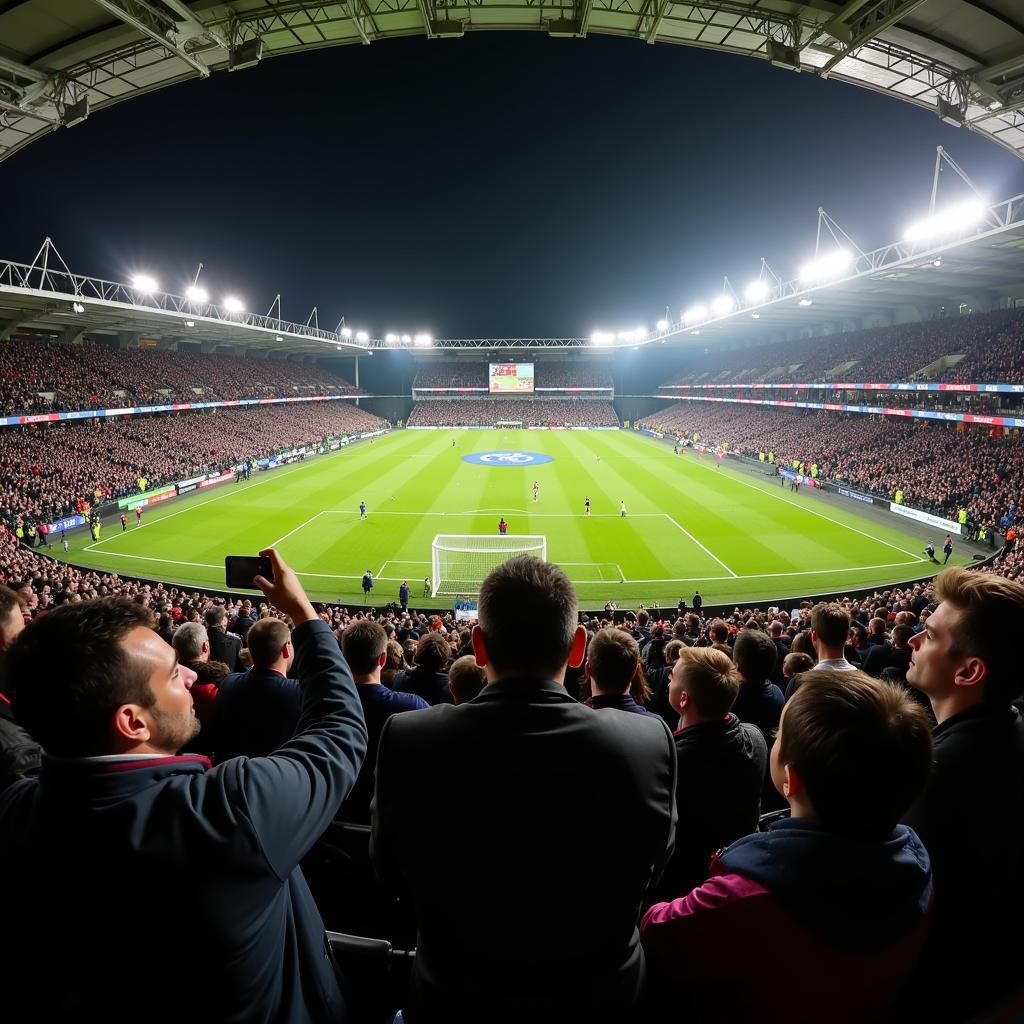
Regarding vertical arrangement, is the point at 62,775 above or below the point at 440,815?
above

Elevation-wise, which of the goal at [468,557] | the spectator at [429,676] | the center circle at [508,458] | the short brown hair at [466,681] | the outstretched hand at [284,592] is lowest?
the goal at [468,557]

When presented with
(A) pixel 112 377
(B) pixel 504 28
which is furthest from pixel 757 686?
(A) pixel 112 377

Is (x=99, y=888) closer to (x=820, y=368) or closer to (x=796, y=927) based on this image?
(x=796, y=927)

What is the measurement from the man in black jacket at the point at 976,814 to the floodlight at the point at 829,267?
41721 millimetres

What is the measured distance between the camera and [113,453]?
3638 centimetres

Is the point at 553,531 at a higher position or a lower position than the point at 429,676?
lower

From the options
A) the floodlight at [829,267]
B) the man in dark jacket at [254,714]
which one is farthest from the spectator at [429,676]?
the floodlight at [829,267]

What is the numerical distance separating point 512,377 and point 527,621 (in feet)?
303

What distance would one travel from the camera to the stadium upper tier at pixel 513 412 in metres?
86.6

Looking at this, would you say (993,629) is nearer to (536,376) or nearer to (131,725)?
(131,725)

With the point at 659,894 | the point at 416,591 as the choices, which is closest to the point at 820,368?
the point at 416,591

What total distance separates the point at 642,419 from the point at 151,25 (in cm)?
8680

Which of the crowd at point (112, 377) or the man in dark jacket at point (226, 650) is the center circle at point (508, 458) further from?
the man in dark jacket at point (226, 650)

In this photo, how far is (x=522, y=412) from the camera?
3551 inches
